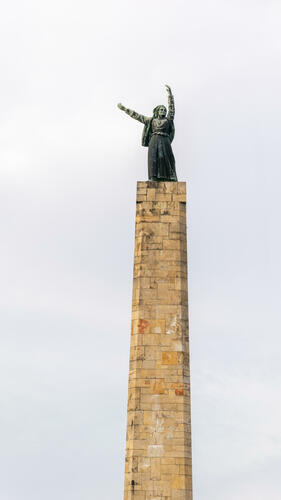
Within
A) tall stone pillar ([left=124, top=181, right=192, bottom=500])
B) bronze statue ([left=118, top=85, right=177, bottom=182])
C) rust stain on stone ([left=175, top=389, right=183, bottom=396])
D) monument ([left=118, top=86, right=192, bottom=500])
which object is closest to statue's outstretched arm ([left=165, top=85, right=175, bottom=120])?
bronze statue ([left=118, top=85, right=177, bottom=182])

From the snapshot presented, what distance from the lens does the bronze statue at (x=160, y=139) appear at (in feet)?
92.4

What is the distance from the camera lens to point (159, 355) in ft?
84.7

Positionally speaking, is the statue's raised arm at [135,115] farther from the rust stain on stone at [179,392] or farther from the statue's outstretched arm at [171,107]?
the rust stain on stone at [179,392]

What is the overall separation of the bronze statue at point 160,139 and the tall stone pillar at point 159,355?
0.69m

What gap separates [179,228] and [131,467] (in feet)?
23.8

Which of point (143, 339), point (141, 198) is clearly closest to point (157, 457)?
point (143, 339)

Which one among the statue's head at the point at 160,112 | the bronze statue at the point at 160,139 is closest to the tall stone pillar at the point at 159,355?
the bronze statue at the point at 160,139

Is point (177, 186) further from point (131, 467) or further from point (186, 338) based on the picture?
point (131, 467)

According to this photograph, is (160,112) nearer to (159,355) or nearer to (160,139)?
(160,139)

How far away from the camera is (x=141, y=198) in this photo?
89.8ft

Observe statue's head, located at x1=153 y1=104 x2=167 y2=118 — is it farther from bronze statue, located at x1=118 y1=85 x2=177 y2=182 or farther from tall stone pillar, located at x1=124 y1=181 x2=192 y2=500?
tall stone pillar, located at x1=124 y1=181 x2=192 y2=500

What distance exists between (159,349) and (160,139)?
6.97 meters

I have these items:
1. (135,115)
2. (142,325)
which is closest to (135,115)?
(135,115)

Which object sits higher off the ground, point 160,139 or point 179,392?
point 160,139
